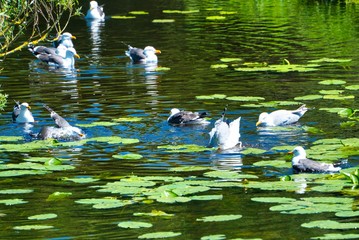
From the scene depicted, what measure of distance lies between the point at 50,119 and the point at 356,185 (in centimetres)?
762

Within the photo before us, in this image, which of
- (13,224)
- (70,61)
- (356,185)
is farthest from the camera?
(70,61)

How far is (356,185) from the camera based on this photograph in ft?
40.8

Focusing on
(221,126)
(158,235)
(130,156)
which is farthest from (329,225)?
(221,126)

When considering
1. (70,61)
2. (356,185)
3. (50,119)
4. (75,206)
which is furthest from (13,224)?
(70,61)

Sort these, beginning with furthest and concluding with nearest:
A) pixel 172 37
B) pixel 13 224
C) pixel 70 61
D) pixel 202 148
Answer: pixel 172 37, pixel 70 61, pixel 202 148, pixel 13 224

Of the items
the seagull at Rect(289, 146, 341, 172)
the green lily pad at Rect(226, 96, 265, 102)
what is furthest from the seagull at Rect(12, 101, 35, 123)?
the seagull at Rect(289, 146, 341, 172)

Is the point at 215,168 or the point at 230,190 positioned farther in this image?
the point at 215,168

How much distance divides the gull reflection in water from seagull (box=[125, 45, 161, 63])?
3.47ft

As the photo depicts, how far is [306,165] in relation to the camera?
13.7 metres

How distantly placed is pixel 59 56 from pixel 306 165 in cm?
1290

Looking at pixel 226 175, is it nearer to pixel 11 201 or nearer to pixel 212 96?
pixel 11 201

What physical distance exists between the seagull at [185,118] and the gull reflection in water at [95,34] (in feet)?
27.8

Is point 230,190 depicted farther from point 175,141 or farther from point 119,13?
point 119,13

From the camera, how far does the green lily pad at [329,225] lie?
10461 mm
